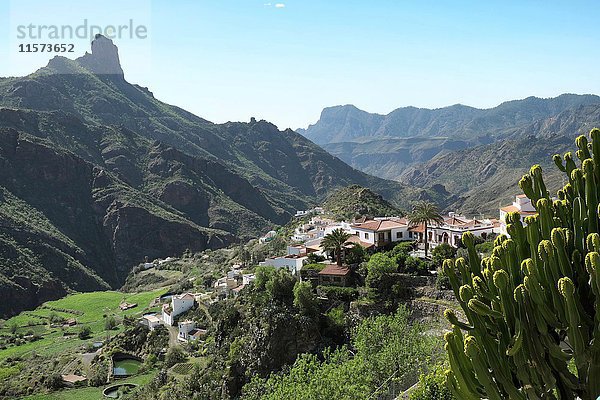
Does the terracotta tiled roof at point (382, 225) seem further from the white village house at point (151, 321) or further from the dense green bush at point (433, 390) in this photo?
the white village house at point (151, 321)

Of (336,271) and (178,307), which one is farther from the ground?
(336,271)

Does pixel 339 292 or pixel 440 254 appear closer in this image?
pixel 440 254

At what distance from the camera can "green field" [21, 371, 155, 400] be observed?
148 feet

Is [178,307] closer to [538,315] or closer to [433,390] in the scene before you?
[433,390]

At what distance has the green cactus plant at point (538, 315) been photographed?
6809mm

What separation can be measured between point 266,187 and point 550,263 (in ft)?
609

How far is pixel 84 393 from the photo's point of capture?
46.5 metres

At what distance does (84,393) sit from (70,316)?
115ft

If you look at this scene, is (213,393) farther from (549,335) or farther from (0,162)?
(0,162)

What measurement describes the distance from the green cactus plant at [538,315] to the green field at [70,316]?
6387cm

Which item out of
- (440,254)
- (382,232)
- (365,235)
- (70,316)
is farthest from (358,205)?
(70,316)

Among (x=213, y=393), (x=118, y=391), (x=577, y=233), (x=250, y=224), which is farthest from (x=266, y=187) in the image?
(x=577, y=233)

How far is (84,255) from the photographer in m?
106

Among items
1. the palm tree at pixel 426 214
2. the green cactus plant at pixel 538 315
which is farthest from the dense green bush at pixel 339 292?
the green cactus plant at pixel 538 315
